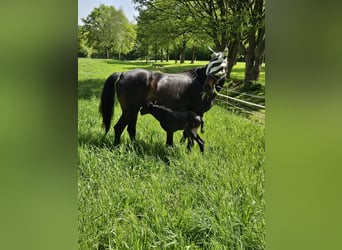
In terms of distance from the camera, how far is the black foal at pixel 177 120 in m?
2.03

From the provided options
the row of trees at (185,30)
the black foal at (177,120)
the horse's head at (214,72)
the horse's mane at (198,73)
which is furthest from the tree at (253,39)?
the black foal at (177,120)

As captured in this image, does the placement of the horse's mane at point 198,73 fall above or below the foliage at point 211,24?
below

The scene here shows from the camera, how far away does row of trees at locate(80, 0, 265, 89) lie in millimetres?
1939

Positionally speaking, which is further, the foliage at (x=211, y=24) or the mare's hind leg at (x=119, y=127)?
the mare's hind leg at (x=119, y=127)

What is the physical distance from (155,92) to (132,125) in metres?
0.28

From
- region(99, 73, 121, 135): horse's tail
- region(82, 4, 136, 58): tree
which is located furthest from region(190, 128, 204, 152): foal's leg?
region(82, 4, 136, 58): tree

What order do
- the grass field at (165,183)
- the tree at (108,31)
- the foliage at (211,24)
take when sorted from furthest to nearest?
the foliage at (211,24) → the tree at (108,31) → the grass field at (165,183)

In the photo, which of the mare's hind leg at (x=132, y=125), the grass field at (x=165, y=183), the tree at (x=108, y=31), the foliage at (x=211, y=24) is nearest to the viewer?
the grass field at (x=165, y=183)

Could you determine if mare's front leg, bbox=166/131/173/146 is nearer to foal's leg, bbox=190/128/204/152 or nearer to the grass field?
the grass field

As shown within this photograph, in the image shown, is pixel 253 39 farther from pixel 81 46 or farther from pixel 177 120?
pixel 81 46

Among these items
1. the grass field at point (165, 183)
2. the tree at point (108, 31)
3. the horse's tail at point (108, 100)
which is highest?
the tree at point (108, 31)

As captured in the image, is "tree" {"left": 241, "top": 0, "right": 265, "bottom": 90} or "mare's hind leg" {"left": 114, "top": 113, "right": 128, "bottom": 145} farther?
"mare's hind leg" {"left": 114, "top": 113, "right": 128, "bottom": 145}

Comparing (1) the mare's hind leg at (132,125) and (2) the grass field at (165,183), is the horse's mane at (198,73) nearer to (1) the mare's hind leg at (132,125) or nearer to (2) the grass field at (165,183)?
(2) the grass field at (165,183)
